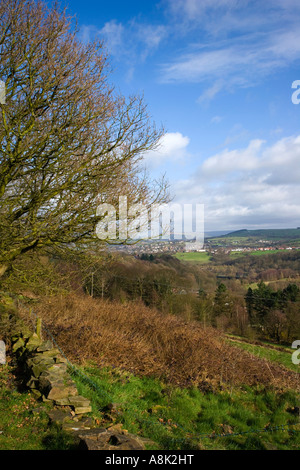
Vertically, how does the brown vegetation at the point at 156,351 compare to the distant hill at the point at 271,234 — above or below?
below

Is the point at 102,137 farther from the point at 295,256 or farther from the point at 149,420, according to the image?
the point at 295,256

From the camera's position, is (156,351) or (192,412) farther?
(156,351)

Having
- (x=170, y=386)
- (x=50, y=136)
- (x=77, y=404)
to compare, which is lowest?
(x=170, y=386)

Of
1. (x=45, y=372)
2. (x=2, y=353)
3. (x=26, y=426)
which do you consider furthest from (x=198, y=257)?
(x=26, y=426)

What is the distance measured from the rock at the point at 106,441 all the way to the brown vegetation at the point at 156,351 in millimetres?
4337

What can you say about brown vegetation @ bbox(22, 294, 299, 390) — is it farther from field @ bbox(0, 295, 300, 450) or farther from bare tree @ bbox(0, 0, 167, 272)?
bare tree @ bbox(0, 0, 167, 272)

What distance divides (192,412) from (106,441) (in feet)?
10.8

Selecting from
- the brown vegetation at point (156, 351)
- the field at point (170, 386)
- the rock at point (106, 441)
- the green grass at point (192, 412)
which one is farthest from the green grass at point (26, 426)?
the brown vegetation at point (156, 351)

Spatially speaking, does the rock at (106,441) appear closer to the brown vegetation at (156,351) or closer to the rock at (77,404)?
the rock at (77,404)

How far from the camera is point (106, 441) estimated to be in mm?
3953

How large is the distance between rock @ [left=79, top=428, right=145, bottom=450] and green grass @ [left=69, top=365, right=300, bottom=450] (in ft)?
2.00

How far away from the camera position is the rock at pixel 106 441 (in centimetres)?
375

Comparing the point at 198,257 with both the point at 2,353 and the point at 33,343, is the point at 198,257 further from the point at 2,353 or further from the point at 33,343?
the point at 2,353

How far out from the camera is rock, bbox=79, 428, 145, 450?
3.75m
